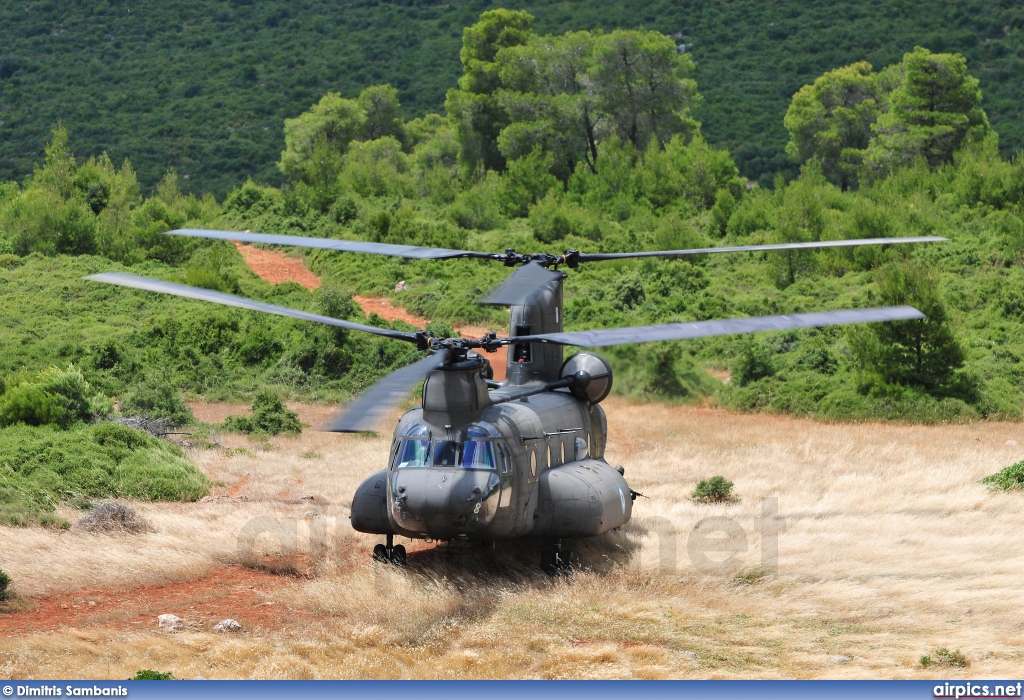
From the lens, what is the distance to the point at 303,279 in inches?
1686

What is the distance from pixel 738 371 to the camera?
1175 inches

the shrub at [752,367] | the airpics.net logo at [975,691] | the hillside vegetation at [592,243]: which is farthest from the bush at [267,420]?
the airpics.net logo at [975,691]

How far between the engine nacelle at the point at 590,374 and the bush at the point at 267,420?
10422 millimetres

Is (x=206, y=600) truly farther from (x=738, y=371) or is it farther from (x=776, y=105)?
(x=776, y=105)

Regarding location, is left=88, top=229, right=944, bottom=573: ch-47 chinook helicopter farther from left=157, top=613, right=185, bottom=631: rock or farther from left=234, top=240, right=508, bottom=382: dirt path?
left=234, top=240, right=508, bottom=382: dirt path

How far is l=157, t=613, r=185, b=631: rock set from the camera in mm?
12328

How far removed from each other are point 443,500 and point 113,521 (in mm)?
6168

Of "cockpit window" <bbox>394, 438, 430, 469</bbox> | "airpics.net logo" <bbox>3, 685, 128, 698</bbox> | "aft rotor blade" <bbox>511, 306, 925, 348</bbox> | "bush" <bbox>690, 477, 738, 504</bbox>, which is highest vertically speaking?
"aft rotor blade" <bbox>511, 306, 925, 348</bbox>

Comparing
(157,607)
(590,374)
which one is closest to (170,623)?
(157,607)

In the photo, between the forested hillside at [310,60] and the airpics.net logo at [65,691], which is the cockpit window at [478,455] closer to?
the airpics.net logo at [65,691]

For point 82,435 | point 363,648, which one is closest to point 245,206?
point 82,435

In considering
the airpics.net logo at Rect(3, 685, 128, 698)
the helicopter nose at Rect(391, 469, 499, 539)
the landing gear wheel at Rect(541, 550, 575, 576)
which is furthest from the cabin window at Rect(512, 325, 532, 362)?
the airpics.net logo at Rect(3, 685, 128, 698)

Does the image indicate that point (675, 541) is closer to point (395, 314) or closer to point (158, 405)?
point (158, 405)

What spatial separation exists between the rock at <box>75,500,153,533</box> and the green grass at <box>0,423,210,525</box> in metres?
0.73
